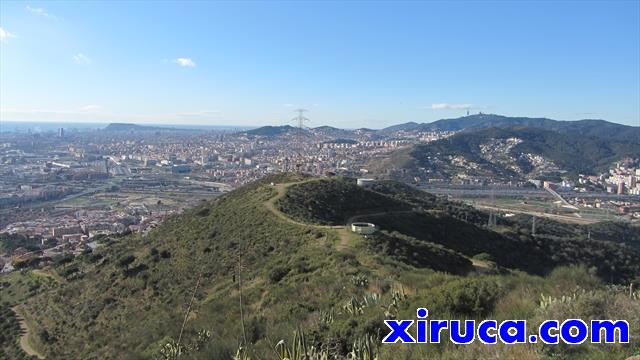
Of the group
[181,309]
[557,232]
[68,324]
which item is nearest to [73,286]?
[68,324]

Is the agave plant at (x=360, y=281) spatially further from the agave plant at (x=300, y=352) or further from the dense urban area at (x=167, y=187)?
the dense urban area at (x=167, y=187)

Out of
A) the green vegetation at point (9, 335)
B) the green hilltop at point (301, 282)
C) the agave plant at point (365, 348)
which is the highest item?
the agave plant at point (365, 348)

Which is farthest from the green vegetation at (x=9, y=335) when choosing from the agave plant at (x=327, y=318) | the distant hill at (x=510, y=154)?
the distant hill at (x=510, y=154)

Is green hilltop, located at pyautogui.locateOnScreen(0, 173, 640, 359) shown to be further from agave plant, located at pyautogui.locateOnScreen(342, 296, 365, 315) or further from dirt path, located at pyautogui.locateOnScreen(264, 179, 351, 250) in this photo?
dirt path, located at pyautogui.locateOnScreen(264, 179, 351, 250)

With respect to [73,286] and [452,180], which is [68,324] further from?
[452,180]

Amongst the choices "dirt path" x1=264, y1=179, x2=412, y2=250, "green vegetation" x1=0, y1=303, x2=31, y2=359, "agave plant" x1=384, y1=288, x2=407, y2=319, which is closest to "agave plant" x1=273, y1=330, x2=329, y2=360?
"agave plant" x1=384, y1=288, x2=407, y2=319
